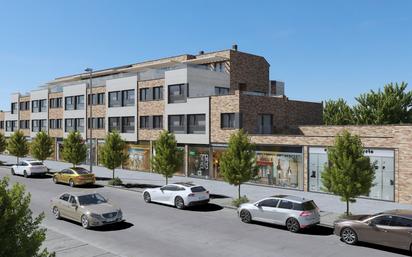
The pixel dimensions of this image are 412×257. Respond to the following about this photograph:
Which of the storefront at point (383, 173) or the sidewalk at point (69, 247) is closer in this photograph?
the sidewalk at point (69, 247)

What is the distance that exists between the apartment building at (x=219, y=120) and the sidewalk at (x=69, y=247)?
13033mm

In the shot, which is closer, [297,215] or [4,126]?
[297,215]

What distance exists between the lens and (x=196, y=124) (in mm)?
38000

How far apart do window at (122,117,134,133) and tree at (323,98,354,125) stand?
26.3 metres

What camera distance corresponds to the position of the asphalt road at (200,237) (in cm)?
1570

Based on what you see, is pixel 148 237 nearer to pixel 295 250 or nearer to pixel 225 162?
pixel 295 250

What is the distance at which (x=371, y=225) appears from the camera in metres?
16.3

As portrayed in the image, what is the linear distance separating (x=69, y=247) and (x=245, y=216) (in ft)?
28.6

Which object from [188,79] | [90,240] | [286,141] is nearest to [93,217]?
[90,240]

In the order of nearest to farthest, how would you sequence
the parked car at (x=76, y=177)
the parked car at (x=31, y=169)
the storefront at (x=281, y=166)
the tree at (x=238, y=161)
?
the tree at (x=238, y=161) → the storefront at (x=281, y=166) → the parked car at (x=76, y=177) → the parked car at (x=31, y=169)

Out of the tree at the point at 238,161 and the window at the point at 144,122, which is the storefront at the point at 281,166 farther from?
the window at the point at 144,122

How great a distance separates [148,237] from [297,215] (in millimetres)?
6749

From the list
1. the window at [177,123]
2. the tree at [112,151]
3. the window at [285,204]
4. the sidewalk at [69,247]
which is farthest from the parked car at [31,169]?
Result: the window at [285,204]

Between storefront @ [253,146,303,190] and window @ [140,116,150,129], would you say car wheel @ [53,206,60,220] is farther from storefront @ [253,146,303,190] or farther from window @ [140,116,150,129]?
window @ [140,116,150,129]
